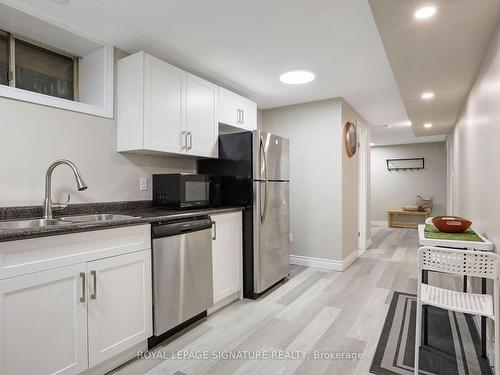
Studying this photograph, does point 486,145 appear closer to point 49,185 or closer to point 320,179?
point 320,179

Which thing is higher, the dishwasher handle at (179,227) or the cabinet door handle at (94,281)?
the dishwasher handle at (179,227)

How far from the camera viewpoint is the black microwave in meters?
2.49

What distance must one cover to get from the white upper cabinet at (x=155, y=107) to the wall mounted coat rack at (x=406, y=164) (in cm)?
698

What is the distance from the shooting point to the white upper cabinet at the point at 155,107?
2.29 m

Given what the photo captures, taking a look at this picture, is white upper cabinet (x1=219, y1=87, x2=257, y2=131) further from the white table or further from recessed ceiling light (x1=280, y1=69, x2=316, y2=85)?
the white table

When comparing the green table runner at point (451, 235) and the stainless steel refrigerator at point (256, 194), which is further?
the stainless steel refrigerator at point (256, 194)

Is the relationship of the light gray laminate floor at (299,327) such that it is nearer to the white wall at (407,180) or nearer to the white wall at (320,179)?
the white wall at (320,179)

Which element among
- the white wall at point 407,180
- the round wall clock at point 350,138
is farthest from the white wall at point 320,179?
the white wall at point 407,180

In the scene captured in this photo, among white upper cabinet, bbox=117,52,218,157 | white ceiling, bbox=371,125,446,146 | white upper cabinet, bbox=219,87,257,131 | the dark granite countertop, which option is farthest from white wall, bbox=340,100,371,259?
white upper cabinet, bbox=117,52,218,157

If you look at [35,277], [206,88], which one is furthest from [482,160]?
[35,277]

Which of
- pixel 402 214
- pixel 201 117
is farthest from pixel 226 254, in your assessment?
pixel 402 214

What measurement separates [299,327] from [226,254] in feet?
2.91

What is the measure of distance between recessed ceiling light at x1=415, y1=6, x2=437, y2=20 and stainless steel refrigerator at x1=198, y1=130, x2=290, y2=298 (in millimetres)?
1606

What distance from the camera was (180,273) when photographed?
2.15 meters
